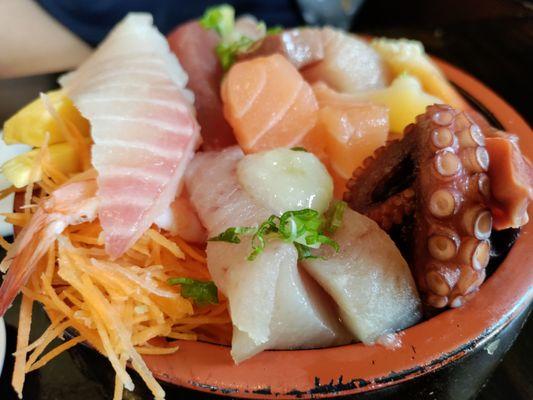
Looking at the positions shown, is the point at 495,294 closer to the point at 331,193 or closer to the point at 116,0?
the point at 331,193

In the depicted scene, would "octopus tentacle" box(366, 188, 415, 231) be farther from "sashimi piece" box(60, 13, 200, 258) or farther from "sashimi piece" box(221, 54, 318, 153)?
"sashimi piece" box(60, 13, 200, 258)

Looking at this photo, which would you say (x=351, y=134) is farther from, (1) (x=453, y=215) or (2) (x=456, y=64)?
(2) (x=456, y=64)

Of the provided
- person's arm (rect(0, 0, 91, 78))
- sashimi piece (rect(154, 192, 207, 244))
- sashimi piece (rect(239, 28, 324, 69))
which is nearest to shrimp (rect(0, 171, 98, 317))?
sashimi piece (rect(154, 192, 207, 244))

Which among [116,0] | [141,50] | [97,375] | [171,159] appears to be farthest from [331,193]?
[116,0]

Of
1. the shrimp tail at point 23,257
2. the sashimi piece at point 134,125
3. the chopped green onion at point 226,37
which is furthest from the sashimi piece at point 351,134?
the shrimp tail at point 23,257

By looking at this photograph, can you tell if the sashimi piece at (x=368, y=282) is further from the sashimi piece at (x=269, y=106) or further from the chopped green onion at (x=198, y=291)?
the sashimi piece at (x=269, y=106)

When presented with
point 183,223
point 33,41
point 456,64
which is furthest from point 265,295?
point 33,41
